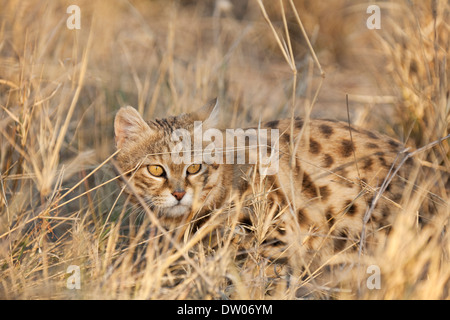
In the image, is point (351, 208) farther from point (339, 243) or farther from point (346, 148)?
point (346, 148)

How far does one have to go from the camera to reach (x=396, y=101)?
3.89 metres

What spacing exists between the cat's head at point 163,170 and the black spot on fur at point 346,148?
0.67m

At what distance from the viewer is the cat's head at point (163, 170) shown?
278cm

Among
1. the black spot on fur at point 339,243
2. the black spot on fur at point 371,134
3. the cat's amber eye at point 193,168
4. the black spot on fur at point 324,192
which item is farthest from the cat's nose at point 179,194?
the black spot on fur at point 371,134

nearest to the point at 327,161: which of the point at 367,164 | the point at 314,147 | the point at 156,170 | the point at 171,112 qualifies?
the point at 314,147

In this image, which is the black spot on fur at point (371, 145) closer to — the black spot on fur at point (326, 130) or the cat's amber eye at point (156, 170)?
the black spot on fur at point (326, 130)

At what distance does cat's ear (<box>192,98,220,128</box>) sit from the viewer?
9.82 feet

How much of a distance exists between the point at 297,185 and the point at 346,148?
0.35 meters

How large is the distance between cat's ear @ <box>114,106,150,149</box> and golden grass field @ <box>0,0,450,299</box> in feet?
0.84

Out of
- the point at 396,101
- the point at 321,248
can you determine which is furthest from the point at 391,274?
the point at 396,101

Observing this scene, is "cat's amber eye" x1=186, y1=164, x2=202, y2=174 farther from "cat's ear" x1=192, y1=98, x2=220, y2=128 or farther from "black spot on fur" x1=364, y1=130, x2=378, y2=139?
"black spot on fur" x1=364, y1=130, x2=378, y2=139

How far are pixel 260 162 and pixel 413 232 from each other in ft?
2.58

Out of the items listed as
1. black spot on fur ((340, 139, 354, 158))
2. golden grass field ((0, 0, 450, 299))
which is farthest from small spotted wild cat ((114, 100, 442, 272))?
golden grass field ((0, 0, 450, 299))

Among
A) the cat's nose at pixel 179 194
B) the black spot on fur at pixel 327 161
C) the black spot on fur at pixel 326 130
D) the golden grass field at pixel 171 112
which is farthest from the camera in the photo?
the black spot on fur at pixel 326 130
